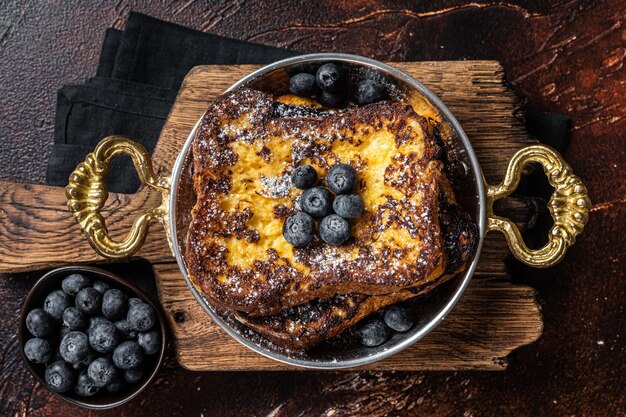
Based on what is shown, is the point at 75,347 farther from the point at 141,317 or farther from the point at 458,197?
the point at 458,197

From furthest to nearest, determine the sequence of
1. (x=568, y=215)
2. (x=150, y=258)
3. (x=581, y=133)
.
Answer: (x=581, y=133), (x=150, y=258), (x=568, y=215)

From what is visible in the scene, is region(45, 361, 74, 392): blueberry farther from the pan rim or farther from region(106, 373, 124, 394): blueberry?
the pan rim

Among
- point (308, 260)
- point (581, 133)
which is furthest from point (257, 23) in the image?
point (581, 133)

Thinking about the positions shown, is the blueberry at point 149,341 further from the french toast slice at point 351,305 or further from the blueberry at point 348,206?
the blueberry at point 348,206

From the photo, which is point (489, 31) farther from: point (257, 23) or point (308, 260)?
point (308, 260)

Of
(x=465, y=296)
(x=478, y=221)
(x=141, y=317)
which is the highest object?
(x=478, y=221)

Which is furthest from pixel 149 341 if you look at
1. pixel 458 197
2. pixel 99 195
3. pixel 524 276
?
pixel 524 276
